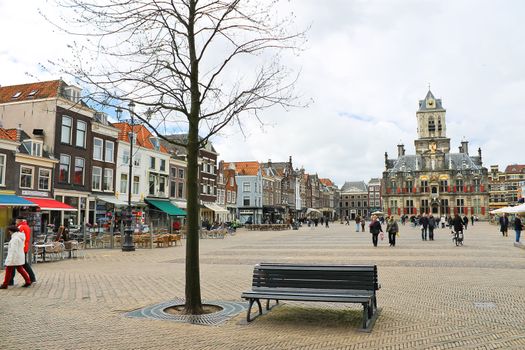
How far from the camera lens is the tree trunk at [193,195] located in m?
7.95

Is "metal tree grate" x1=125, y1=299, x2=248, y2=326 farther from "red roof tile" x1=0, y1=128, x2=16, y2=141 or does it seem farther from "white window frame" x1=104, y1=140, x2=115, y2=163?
"white window frame" x1=104, y1=140, x2=115, y2=163

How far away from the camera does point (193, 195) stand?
8.13m

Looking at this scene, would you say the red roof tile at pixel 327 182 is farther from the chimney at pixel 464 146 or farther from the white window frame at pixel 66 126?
the white window frame at pixel 66 126

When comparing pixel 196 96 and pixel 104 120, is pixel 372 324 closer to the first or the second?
pixel 196 96

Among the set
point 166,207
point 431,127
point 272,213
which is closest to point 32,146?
point 166,207

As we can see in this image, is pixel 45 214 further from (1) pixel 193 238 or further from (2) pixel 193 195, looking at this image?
A: (2) pixel 193 195

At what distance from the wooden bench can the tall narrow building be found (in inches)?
4076

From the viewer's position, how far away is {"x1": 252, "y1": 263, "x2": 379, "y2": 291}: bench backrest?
23.6 feet

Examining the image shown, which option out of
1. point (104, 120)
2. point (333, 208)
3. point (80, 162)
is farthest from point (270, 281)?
point (333, 208)

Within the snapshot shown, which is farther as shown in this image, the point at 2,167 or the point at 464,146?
the point at 464,146

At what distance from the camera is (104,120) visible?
36250 millimetres

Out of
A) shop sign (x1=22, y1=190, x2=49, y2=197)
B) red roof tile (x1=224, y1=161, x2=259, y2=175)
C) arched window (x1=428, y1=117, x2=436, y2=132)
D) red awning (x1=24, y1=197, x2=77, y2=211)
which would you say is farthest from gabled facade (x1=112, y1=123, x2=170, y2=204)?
arched window (x1=428, y1=117, x2=436, y2=132)

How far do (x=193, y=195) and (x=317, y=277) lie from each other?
8.70ft

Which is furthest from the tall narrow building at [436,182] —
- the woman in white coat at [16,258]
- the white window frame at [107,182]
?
the woman in white coat at [16,258]
